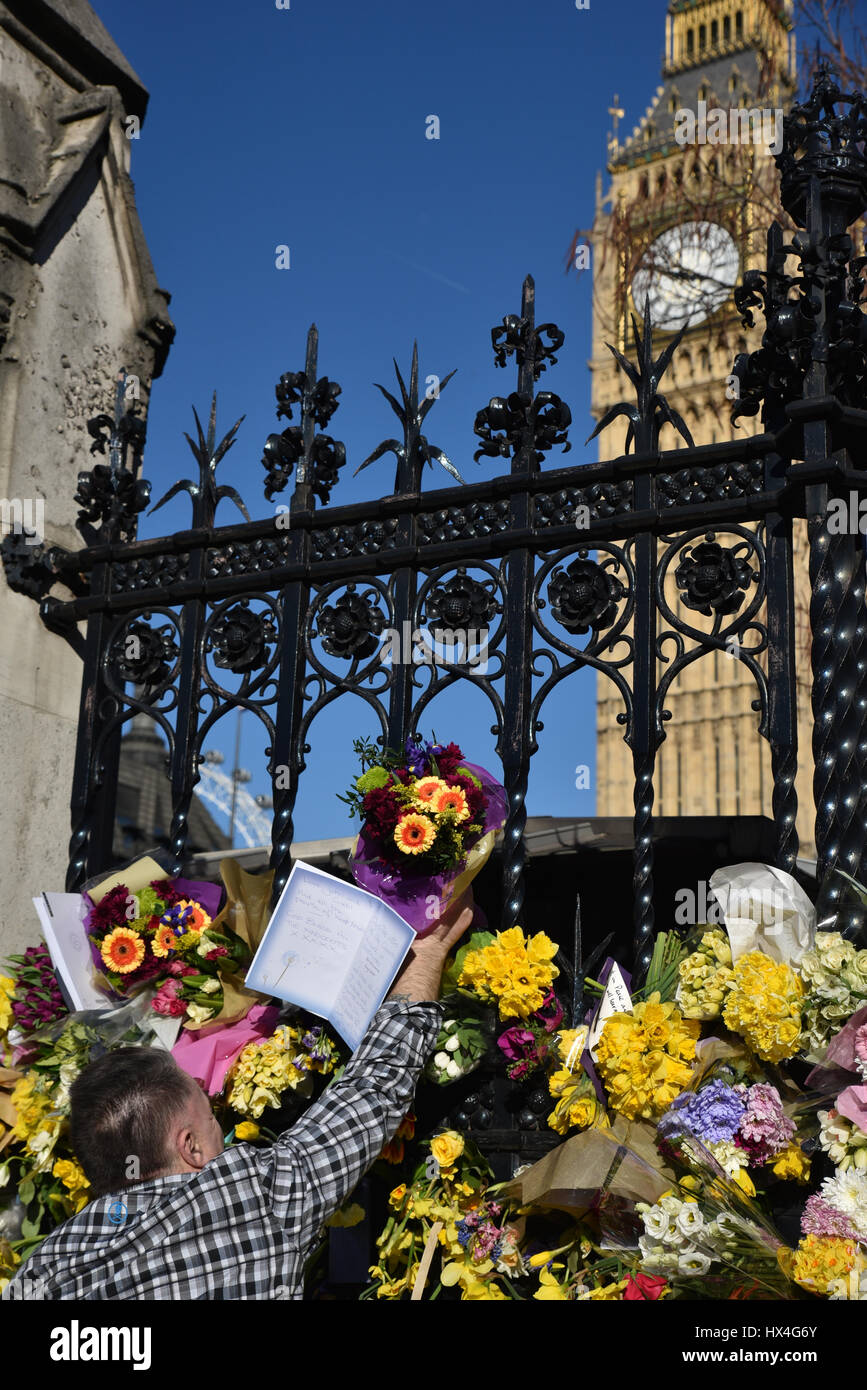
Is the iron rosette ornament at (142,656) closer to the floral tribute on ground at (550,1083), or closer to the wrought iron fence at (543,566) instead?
the wrought iron fence at (543,566)

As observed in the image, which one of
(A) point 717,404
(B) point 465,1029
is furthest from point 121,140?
(A) point 717,404

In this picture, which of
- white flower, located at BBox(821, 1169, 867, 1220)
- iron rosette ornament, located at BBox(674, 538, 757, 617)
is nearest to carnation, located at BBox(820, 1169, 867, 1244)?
white flower, located at BBox(821, 1169, 867, 1220)

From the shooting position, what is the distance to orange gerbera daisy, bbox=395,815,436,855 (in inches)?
147

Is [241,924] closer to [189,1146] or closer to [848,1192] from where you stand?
[189,1146]

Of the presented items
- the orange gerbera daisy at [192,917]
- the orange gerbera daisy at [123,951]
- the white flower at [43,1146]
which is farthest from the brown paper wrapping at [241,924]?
the white flower at [43,1146]

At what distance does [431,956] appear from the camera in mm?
3783

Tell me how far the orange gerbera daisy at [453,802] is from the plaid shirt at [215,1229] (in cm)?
98

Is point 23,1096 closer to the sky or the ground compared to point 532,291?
closer to the ground

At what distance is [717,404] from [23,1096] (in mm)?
27832

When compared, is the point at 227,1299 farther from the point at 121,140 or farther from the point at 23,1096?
the point at 121,140

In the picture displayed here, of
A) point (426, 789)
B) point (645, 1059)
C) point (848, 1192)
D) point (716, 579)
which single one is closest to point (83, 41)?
point (716, 579)

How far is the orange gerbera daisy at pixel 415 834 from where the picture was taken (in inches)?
147

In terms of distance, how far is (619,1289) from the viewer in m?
3.24

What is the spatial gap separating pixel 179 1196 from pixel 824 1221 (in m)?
1.42
